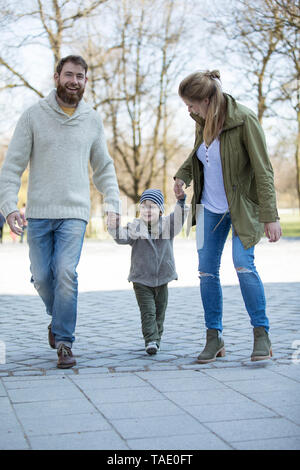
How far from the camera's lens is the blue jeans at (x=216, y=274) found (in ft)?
15.0

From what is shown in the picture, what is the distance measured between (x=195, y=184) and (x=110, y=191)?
671 mm

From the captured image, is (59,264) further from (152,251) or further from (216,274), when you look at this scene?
(216,274)

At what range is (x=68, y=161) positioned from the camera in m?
4.75

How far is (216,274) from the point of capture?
480 centimetres

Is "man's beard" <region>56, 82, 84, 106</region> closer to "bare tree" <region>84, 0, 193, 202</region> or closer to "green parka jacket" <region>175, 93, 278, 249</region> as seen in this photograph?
"green parka jacket" <region>175, 93, 278, 249</region>

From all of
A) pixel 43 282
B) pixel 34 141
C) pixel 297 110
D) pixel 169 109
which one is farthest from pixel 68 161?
pixel 169 109

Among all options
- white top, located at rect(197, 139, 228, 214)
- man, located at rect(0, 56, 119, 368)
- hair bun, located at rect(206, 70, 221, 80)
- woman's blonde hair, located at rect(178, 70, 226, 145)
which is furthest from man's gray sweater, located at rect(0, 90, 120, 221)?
hair bun, located at rect(206, 70, 221, 80)

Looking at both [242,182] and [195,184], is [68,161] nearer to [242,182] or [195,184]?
[195,184]

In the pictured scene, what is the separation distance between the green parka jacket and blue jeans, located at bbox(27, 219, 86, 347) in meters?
1.10

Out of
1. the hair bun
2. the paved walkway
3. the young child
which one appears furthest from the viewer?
the young child

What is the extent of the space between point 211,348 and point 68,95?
6.67ft

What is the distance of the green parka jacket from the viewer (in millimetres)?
4426

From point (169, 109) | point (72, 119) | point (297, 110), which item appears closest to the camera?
point (72, 119)

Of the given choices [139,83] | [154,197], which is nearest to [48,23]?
[139,83]
